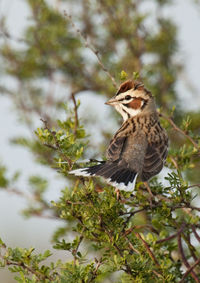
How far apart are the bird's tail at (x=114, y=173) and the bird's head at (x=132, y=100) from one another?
721 millimetres

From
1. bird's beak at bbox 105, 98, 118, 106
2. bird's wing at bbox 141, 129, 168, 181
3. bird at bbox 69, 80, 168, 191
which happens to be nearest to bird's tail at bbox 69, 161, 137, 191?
bird at bbox 69, 80, 168, 191

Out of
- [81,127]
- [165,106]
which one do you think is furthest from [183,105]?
[81,127]

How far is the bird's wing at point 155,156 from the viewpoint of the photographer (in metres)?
4.13

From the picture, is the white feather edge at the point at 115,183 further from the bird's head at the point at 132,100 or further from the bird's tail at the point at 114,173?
the bird's head at the point at 132,100

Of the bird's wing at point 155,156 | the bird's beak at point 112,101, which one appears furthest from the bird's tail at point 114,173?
the bird's beak at point 112,101

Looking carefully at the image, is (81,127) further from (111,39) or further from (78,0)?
(78,0)

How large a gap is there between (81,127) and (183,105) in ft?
10.4

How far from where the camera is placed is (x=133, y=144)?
4719 millimetres

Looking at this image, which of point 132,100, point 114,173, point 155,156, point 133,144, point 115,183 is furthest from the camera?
point 132,100

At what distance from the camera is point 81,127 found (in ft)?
12.5

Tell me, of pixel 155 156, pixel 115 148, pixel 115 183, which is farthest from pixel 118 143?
pixel 115 183

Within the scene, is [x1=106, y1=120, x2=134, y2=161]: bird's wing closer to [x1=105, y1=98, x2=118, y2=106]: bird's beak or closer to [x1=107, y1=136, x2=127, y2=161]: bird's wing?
[x1=107, y1=136, x2=127, y2=161]: bird's wing

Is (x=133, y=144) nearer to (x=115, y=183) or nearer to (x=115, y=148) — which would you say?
(x=115, y=148)

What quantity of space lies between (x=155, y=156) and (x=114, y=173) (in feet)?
1.76
